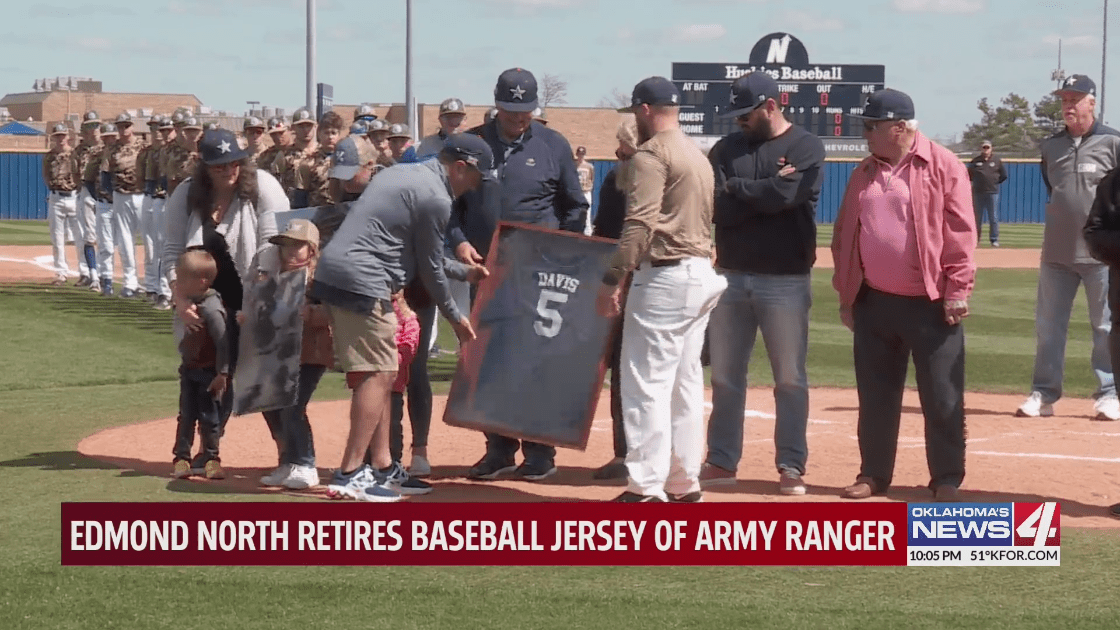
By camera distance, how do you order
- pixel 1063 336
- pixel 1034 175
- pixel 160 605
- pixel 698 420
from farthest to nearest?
pixel 1034 175 < pixel 1063 336 < pixel 698 420 < pixel 160 605

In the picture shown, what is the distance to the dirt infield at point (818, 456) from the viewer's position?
306 inches

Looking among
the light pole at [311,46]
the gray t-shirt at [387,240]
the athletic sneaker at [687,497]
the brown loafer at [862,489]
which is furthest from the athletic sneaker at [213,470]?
the light pole at [311,46]

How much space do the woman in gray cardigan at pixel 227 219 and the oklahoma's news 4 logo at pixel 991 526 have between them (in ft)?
11.4

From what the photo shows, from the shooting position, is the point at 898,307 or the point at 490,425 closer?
the point at 898,307

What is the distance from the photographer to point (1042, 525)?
6539 mm

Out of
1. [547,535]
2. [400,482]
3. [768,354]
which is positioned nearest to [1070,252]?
[768,354]

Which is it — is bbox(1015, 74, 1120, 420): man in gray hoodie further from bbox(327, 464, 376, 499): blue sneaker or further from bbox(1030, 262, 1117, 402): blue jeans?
bbox(327, 464, 376, 499): blue sneaker

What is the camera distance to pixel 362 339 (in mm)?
7262

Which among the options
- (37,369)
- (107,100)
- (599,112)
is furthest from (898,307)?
(107,100)

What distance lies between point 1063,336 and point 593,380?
160 inches

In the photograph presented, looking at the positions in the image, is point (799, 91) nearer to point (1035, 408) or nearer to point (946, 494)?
point (1035, 408)

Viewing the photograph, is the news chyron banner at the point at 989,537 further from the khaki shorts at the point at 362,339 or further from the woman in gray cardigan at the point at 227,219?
the woman in gray cardigan at the point at 227,219

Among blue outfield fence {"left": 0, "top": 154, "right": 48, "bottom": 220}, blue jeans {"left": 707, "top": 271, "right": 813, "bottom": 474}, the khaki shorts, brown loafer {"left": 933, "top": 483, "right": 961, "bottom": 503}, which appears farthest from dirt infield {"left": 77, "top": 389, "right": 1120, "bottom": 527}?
blue outfield fence {"left": 0, "top": 154, "right": 48, "bottom": 220}

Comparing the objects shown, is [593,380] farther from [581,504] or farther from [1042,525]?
[1042,525]
